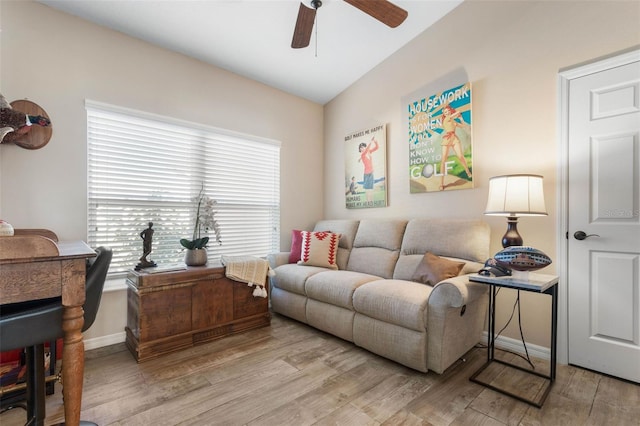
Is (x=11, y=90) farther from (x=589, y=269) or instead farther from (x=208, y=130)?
(x=589, y=269)

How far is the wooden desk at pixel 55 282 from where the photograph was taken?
108 centimetres

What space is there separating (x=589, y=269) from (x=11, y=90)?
14.0ft

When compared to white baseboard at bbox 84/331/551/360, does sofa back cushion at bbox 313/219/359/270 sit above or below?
above

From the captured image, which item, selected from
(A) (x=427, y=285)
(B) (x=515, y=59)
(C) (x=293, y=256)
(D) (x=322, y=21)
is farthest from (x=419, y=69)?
(C) (x=293, y=256)

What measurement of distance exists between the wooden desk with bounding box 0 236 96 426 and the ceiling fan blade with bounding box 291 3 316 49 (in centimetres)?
188

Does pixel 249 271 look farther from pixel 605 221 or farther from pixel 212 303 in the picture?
pixel 605 221

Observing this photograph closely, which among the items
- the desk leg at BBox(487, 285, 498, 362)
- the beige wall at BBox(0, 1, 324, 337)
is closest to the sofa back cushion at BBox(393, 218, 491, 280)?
the desk leg at BBox(487, 285, 498, 362)

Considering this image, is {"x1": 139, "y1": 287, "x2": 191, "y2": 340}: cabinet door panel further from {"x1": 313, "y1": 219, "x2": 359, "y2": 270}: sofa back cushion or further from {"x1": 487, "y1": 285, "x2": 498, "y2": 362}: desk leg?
{"x1": 487, "y1": 285, "x2": 498, "y2": 362}: desk leg

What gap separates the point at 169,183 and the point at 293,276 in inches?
59.1

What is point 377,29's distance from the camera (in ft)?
9.37

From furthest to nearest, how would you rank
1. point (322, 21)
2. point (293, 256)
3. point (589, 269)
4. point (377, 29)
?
point (293, 256) → point (377, 29) → point (322, 21) → point (589, 269)

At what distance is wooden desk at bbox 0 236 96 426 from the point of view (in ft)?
3.53

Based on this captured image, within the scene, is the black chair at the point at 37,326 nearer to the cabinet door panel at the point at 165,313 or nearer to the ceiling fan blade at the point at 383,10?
the cabinet door panel at the point at 165,313

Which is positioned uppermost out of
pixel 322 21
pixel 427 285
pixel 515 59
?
pixel 322 21
